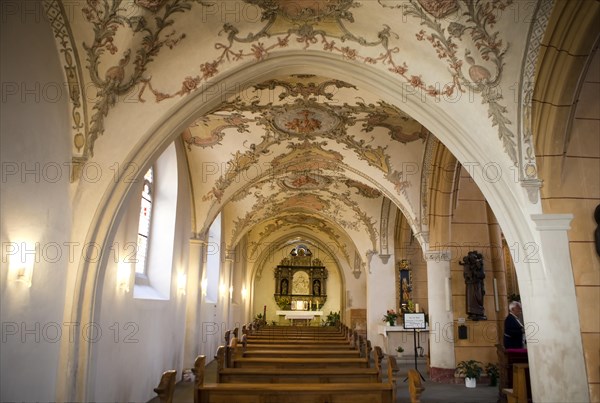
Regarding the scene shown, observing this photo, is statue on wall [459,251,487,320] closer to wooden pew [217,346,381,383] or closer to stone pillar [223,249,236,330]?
wooden pew [217,346,381,383]

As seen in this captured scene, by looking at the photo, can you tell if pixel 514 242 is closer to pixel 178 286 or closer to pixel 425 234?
pixel 425 234

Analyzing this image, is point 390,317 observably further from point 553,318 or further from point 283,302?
point 283,302

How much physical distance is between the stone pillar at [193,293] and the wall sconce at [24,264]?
6044mm

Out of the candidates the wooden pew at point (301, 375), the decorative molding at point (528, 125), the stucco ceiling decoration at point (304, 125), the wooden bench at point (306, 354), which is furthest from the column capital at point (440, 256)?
the decorative molding at point (528, 125)

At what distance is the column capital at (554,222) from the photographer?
529 cm

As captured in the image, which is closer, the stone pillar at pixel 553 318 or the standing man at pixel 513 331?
the stone pillar at pixel 553 318

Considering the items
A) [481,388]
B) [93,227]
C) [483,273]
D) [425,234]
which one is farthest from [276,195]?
[93,227]

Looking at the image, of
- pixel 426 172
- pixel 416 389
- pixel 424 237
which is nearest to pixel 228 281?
pixel 424 237

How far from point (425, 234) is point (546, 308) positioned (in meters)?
5.46

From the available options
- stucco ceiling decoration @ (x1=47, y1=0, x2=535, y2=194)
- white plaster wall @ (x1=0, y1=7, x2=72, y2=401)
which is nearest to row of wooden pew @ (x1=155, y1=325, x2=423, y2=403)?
white plaster wall @ (x1=0, y1=7, x2=72, y2=401)

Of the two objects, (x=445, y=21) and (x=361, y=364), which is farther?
(x=361, y=364)

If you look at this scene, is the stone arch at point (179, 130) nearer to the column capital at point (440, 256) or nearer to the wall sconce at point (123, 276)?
the wall sconce at point (123, 276)

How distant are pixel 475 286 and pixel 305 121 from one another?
4868 millimetres

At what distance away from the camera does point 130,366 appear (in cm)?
718
